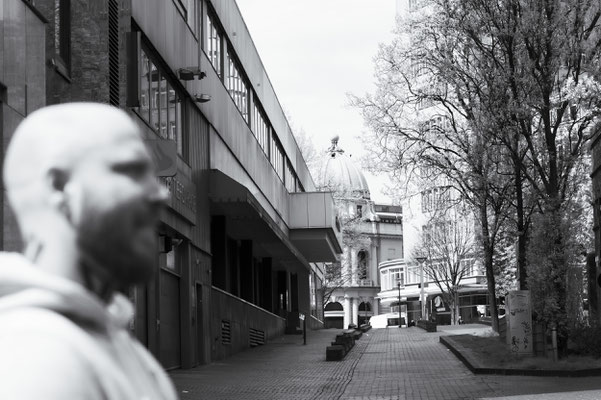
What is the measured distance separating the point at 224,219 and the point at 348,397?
15971 mm

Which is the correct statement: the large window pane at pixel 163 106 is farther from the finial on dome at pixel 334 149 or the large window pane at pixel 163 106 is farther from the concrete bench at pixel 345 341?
the finial on dome at pixel 334 149

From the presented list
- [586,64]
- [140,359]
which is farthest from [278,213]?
[140,359]

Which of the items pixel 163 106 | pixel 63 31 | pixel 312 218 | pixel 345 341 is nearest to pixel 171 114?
pixel 163 106

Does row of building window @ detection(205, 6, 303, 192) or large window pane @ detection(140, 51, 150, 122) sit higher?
row of building window @ detection(205, 6, 303, 192)

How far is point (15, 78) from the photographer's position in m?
14.5

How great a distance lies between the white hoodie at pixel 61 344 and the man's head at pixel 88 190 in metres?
0.05

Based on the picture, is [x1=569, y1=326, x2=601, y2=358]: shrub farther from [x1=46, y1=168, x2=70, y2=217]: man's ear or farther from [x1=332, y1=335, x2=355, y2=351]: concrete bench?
[x1=46, y1=168, x2=70, y2=217]: man's ear

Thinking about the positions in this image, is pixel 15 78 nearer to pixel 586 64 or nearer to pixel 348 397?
pixel 348 397

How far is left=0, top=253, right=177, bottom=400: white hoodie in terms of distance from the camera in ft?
3.69

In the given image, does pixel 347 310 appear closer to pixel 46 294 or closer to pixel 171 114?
pixel 171 114

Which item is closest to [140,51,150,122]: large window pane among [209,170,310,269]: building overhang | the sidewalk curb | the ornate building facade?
[209,170,310,269]: building overhang

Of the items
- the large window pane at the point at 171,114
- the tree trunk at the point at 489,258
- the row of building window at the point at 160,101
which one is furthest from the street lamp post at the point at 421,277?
the large window pane at the point at 171,114

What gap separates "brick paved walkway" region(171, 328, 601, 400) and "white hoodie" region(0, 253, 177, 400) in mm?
16959

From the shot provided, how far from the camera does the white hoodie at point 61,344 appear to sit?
1.12 m
